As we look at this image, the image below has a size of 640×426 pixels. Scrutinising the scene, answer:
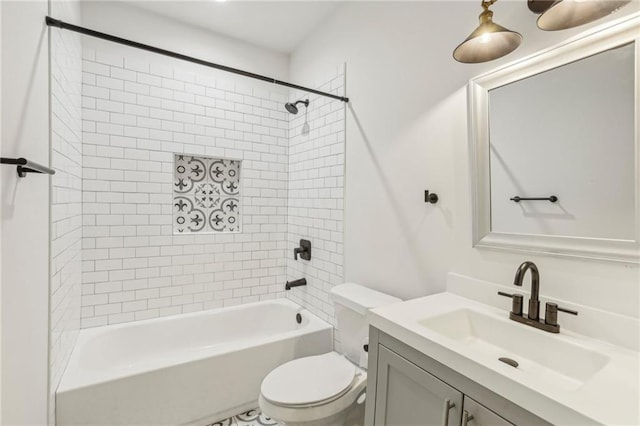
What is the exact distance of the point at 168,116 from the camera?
2.48 metres

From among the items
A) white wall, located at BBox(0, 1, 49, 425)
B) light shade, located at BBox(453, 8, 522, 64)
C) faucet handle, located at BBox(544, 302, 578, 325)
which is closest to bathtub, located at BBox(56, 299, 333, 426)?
white wall, located at BBox(0, 1, 49, 425)

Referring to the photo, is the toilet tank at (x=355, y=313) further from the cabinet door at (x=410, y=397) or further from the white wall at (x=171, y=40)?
the white wall at (x=171, y=40)

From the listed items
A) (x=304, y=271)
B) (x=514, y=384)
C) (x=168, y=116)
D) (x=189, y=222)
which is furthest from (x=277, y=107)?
(x=514, y=384)

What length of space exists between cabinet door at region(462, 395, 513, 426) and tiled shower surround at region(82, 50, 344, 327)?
148cm

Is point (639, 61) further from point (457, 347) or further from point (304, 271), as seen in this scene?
point (304, 271)

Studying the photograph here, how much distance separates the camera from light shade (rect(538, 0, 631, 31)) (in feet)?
2.93

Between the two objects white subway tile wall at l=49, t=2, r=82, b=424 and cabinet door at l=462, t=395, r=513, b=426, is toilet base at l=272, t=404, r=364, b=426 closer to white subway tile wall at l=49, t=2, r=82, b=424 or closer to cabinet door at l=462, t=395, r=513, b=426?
cabinet door at l=462, t=395, r=513, b=426

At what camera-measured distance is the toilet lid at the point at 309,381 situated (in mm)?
1466

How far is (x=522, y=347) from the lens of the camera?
1.07 metres

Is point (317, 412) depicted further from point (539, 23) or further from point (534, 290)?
point (539, 23)

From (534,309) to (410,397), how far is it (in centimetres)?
56

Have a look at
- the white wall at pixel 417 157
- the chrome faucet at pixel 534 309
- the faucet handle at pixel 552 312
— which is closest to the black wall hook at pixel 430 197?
the white wall at pixel 417 157

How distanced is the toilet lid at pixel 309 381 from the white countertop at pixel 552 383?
24.2 inches

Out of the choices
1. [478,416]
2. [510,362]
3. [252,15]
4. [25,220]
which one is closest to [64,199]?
[25,220]
